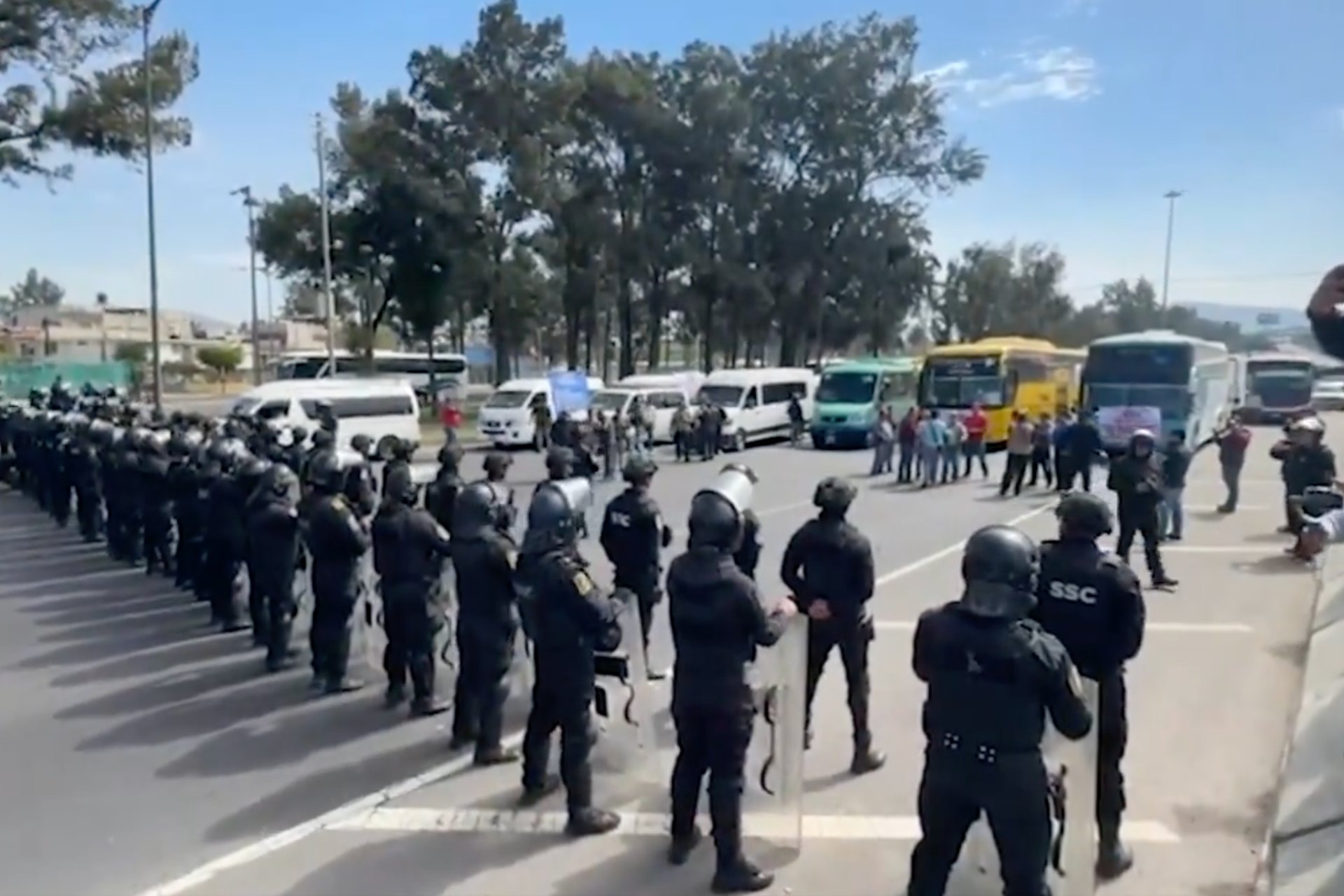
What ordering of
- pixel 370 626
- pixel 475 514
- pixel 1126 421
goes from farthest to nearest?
pixel 1126 421
pixel 370 626
pixel 475 514

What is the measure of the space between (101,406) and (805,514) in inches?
432

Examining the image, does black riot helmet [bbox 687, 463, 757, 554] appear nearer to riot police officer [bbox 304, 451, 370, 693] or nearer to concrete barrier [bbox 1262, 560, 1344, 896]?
concrete barrier [bbox 1262, 560, 1344, 896]

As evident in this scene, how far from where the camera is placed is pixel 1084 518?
465 cm

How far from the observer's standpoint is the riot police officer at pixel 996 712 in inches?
140

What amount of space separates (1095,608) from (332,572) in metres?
5.06

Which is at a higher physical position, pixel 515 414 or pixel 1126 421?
pixel 1126 421

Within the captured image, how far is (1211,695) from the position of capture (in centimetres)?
754

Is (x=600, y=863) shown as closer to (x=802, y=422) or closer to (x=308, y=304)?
(x=802, y=422)

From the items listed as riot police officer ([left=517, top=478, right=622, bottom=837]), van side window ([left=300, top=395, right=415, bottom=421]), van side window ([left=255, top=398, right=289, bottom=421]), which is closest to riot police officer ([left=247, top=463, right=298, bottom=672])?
riot police officer ([left=517, top=478, right=622, bottom=837])

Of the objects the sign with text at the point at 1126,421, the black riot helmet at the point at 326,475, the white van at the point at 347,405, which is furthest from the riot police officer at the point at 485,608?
the sign with text at the point at 1126,421

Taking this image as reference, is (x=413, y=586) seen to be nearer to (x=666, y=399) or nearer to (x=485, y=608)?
(x=485, y=608)

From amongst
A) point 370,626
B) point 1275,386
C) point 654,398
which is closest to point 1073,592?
point 370,626

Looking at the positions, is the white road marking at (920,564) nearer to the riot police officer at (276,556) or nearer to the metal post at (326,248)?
the riot police officer at (276,556)

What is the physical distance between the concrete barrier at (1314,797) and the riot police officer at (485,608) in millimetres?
3836
